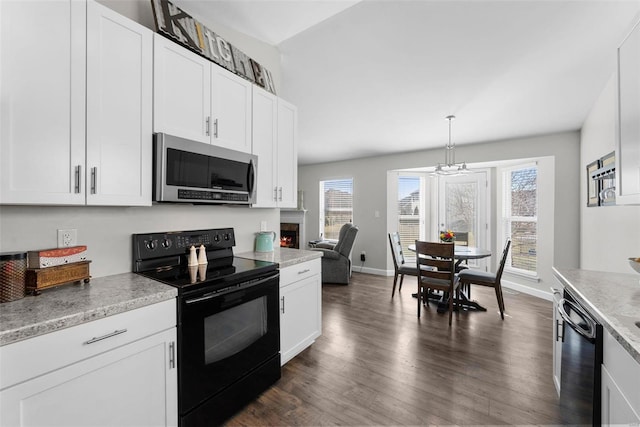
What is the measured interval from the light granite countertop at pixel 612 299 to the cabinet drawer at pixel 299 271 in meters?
1.69

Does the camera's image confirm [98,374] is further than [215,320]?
No

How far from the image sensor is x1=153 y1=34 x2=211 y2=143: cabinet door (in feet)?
5.28

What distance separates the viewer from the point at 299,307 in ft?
7.41

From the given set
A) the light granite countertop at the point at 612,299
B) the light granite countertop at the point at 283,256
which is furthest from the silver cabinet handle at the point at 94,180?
the light granite countertop at the point at 612,299

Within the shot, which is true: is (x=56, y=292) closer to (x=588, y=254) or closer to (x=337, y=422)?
(x=337, y=422)

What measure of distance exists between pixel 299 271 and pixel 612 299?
1799 mm

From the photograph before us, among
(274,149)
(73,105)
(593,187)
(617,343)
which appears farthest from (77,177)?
(593,187)

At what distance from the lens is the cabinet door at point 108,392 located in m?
0.93

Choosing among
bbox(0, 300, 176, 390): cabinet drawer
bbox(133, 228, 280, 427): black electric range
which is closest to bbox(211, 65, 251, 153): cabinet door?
bbox(133, 228, 280, 427): black electric range

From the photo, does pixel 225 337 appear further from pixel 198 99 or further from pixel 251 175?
pixel 198 99

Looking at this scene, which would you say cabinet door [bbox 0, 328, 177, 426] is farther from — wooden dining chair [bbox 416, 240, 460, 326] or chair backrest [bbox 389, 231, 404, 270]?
chair backrest [bbox 389, 231, 404, 270]

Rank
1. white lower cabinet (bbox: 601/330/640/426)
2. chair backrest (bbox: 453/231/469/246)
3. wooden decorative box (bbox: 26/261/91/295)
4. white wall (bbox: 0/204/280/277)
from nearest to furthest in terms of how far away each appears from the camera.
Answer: white lower cabinet (bbox: 601/330/640/426) → wooden decorative box (bbox: 26/261/91/295) → white wall (bbox: 0/204/280/277) → chair backrest (bbox: 453/231/469/246)

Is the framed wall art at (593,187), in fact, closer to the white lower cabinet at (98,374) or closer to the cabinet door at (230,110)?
the cabinet door at (230,110)

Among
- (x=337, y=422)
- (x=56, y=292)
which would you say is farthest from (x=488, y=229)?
(x=56, y=292)
